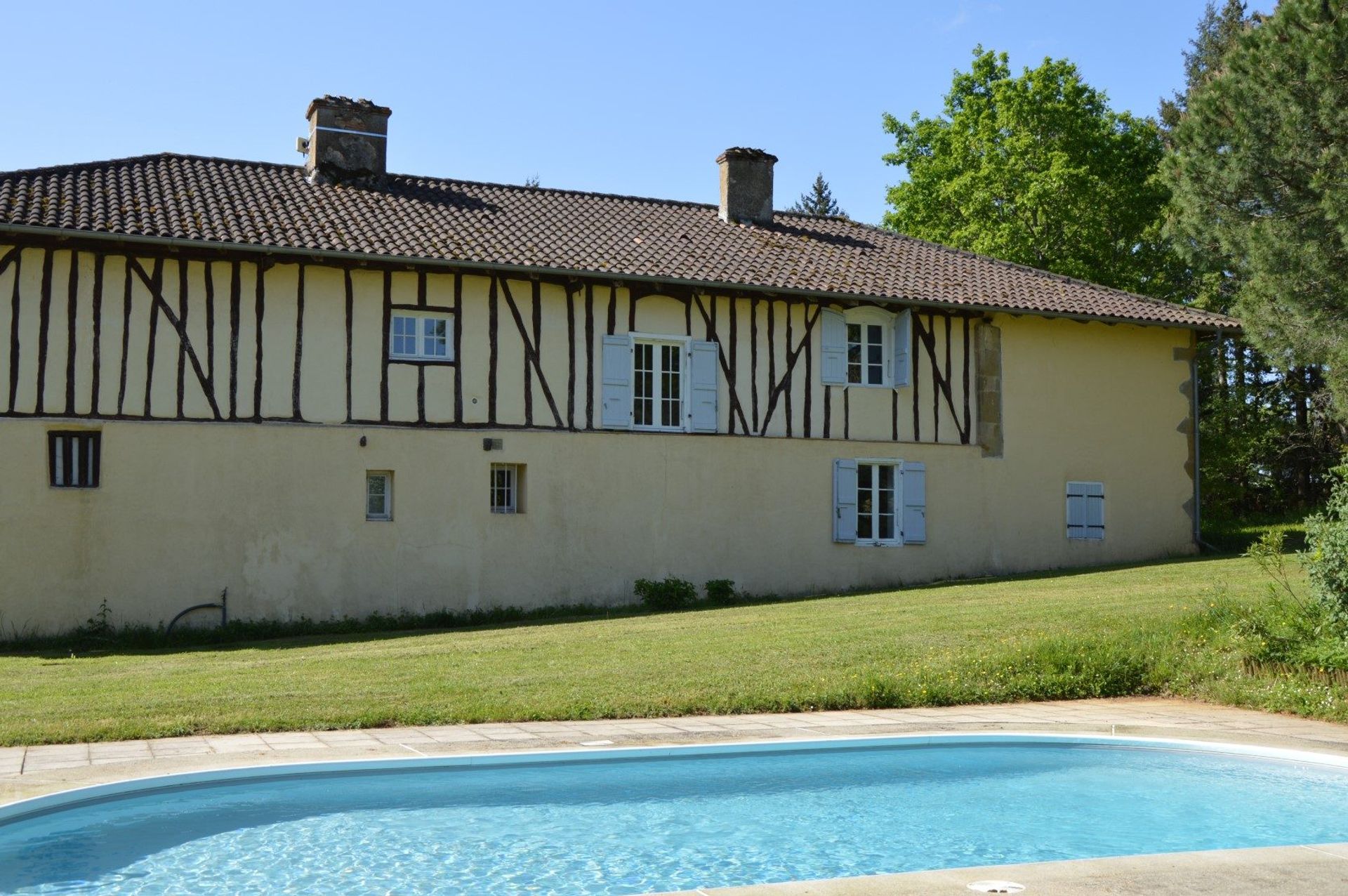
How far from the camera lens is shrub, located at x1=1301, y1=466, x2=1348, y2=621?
9398 millimetres

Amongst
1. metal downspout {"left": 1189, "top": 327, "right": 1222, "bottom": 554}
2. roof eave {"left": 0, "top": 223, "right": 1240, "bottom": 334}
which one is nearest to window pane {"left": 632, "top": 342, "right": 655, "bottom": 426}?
roof eave {"left": 0, "top": 223, "right": 1240, "bottom": 334}

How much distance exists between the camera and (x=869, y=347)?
19.7 meters

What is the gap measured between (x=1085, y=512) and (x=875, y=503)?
140 inches

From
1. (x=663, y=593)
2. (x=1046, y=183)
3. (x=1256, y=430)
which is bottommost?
(x=663, y=593)

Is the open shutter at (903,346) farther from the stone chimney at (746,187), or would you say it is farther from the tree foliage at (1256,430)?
the tree foliage at (1256,430)

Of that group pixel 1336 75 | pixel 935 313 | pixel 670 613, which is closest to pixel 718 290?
pixel 935 313

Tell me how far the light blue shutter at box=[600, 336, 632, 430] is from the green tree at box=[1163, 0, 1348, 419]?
8024mm

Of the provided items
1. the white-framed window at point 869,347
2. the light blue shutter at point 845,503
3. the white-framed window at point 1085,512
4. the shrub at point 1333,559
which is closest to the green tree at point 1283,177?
the white-framed window at point 1085,512

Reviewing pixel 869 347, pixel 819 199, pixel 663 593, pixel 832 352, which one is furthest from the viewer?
pixel 819 199

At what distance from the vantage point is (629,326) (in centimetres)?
1823

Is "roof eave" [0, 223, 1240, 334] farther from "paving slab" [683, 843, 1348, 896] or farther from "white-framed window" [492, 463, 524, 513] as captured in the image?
"paving slab" [683, 843, 1348, 896]

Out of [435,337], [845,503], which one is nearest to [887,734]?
[435,337]

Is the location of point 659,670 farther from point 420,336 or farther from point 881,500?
point 881,500

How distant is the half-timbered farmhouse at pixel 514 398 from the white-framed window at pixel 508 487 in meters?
0.05
